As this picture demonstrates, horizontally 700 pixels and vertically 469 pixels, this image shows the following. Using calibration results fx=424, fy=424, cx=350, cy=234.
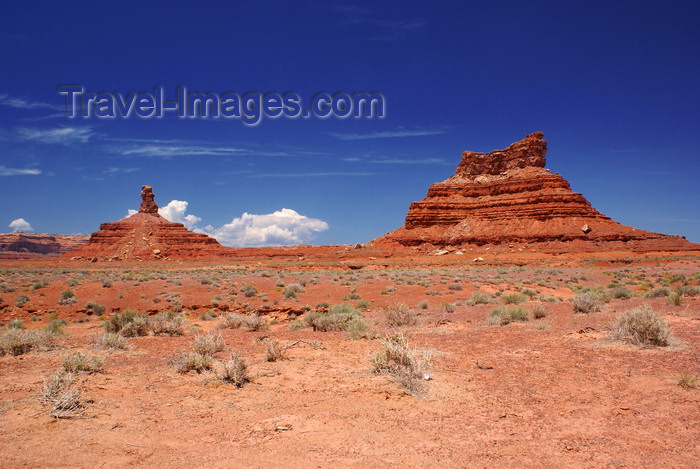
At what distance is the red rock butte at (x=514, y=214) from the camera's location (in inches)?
2298

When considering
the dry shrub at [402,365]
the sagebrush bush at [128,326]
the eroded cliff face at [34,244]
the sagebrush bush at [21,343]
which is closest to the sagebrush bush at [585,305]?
the dry shrub at [402,365]

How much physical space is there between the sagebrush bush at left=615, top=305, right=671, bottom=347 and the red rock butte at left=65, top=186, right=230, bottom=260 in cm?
8041

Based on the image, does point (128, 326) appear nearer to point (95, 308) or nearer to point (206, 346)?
point (206, 346)

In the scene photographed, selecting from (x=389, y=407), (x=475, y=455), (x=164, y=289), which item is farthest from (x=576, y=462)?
(x=164, y=289)

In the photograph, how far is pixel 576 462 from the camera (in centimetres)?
392

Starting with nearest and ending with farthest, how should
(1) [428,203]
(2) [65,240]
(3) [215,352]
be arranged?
(3) [215,352]
(1) [428,203]
(2) [65,240]

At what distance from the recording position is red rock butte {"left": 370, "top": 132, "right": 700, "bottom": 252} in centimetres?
5838

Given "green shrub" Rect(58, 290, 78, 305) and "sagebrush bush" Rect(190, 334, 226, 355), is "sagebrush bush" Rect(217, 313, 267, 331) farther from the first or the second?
"green shrub" Rect(58, 290, 78, 305)

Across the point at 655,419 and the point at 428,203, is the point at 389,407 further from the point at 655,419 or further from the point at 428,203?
the point at 428,203

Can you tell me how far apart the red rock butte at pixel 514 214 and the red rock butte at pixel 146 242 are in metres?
37.6

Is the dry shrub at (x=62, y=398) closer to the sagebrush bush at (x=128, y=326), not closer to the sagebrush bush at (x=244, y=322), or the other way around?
the sagebrush bush at (x=128, y=326)

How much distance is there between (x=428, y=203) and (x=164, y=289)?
58.5 meters

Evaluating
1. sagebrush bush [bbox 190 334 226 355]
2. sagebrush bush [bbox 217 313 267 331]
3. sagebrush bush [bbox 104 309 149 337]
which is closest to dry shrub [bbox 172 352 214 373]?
Result: sagebrush bush [bbox 190 334 226 355]

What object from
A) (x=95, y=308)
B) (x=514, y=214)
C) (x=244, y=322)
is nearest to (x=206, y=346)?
(x=244, y=322)
